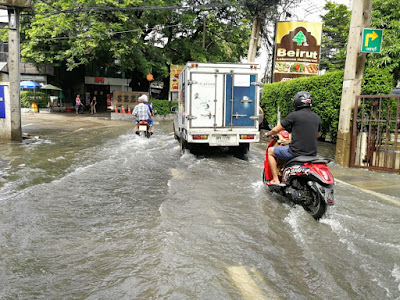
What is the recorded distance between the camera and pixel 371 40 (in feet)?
27.4

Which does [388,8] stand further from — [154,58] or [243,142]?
[154,58]

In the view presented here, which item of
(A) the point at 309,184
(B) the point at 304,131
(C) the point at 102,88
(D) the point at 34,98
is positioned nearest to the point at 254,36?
(B) the point at 304,131

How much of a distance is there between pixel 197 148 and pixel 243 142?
151 cm

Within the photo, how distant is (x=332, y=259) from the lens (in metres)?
3.65

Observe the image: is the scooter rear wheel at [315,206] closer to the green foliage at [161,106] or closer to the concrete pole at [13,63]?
the concrete pole at [13,63]

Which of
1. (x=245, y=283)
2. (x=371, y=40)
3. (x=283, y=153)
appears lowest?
(x=245, y=283)

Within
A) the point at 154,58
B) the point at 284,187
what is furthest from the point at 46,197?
the point at 154,58

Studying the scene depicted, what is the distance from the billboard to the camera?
16.8 metres

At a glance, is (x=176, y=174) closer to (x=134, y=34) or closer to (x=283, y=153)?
(x=283, y=153)

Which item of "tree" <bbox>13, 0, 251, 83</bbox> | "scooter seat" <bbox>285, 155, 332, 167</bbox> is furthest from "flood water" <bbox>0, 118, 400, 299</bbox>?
"tree" <bbox>13, 0, 251, 83</bbox>

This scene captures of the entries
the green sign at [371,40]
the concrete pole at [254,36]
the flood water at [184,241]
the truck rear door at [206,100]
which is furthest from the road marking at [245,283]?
the concrete pole at [254,36]

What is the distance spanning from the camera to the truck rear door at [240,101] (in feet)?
30.3

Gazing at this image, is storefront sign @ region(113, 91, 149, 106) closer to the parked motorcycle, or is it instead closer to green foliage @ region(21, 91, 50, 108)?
green foliage @ region(21, 91, 50, 108)

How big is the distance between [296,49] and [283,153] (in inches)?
515
